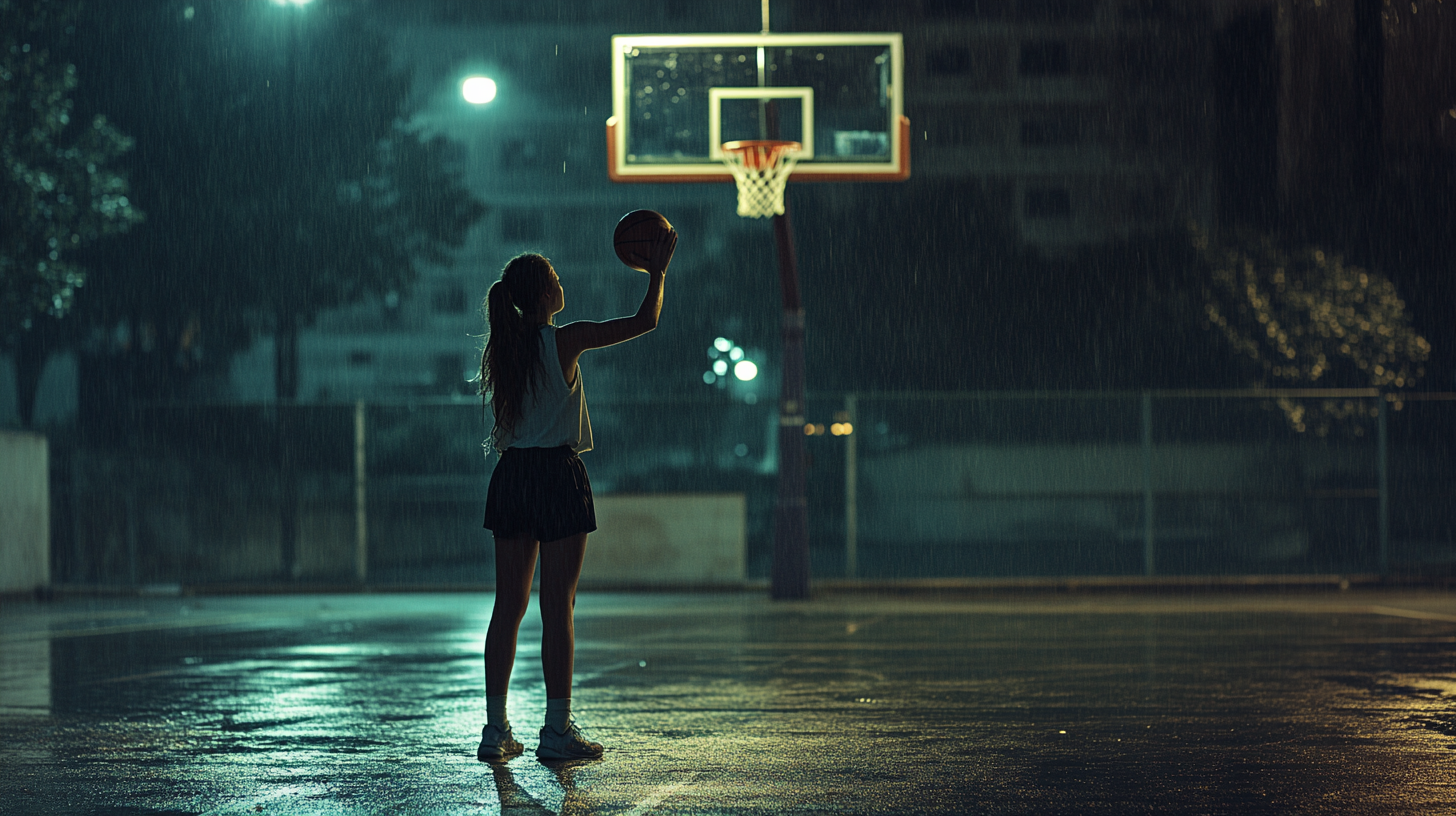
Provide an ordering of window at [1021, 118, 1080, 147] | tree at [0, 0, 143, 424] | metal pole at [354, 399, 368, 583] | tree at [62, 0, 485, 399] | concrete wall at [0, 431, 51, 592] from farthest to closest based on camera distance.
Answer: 1. window at [1021, 118, 1080, 147]
2. tree at [62, 0, 485, 399]
3. tree at [0, 0, 143, 424]
4. metal pole at [354, 399, 368, 583]
5. concrete wall at [0, 431, 51, 592]

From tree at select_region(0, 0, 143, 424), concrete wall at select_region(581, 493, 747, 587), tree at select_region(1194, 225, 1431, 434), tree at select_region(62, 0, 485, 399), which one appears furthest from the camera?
tree at select_region(1194, 225, 1431, 434)

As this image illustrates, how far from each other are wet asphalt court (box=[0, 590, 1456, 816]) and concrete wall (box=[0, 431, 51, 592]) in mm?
3288

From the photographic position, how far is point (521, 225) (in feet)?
259

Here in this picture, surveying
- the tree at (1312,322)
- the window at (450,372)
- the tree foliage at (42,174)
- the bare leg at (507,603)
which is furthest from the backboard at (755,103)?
the window at (450,372)

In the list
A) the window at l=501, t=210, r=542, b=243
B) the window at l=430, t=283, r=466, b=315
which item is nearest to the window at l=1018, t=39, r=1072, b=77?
the window at l=501, t=210, r=542, b=243

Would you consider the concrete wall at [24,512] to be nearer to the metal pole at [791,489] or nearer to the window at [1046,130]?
the metal pole at [791,489]

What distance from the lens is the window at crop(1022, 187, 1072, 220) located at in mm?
69562

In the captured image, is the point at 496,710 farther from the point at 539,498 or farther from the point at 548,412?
the point at 548,412

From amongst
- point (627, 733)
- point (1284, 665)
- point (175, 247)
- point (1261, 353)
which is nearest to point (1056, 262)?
point (1261, 353)

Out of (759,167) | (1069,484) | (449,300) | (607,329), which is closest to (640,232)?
(607,329)

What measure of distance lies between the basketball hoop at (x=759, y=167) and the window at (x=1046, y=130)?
5660cm

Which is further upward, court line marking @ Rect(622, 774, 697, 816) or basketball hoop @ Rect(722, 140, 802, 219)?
basketball hoop @ Rect(722, 140, 802, 219)

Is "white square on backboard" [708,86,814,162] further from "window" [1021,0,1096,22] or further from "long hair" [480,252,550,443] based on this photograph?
"window" [1021,0,1096,22]

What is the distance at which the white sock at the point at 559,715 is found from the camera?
6027 millimetres
